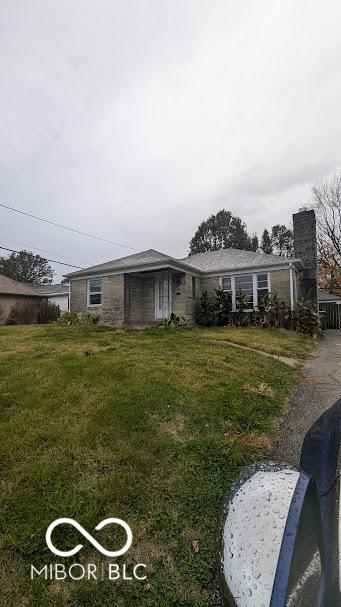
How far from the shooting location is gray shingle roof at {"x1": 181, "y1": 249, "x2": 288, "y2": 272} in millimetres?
14920

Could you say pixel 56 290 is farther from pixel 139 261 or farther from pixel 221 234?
pixel 221 234

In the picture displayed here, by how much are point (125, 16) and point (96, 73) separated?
2362 millimetres

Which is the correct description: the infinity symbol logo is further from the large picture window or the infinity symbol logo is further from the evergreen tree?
the evergreen tree

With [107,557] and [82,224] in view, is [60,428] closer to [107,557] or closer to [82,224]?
[107,557]

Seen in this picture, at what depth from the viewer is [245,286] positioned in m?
15.3

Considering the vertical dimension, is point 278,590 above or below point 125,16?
below

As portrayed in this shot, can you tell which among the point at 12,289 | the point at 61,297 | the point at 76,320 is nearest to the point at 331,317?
the point at 76,320

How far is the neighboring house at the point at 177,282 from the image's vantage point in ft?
47.0

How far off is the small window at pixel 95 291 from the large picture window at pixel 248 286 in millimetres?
6177

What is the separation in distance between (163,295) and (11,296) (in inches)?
510

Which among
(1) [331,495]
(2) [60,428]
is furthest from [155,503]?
(1) [331,495]

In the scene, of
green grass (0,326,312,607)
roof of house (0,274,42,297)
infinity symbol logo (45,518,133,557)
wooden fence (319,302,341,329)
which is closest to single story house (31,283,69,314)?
roof of house (0,274,42,297)

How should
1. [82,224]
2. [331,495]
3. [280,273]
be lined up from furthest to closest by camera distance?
[82,224] < [280,273] < [331,495]

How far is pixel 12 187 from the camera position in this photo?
53.1 feet
